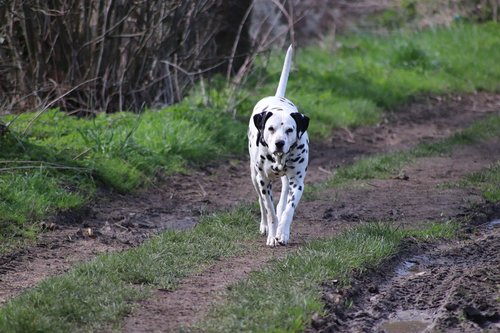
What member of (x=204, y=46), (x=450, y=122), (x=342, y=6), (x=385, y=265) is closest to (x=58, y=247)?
(x=385, y=265)

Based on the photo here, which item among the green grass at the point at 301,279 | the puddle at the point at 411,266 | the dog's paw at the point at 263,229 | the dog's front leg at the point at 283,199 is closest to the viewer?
the green grass at the point at 301,279

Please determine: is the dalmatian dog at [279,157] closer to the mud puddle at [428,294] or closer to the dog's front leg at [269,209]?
the dog's front leg at [269,209]

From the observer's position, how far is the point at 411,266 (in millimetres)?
7770

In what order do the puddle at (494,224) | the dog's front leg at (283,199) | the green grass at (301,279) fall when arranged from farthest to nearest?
1. the puddle at (494,224)
2. the dog's front leg at (283,199)
3. the green grass at (301,279)

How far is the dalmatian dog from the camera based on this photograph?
805cm

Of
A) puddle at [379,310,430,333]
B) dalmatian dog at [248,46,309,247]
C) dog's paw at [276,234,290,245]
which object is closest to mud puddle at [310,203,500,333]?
puddle at [379,310,430,333]

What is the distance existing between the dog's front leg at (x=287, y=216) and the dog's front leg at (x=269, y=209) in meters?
0.07

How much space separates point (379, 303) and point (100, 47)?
7093 mm

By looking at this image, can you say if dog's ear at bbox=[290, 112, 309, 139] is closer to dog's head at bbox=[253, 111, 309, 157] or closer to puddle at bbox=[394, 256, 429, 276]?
dog's head at bbox=[253, 111, 309, 157]

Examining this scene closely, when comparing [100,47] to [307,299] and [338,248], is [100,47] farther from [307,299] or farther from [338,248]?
[307,299]

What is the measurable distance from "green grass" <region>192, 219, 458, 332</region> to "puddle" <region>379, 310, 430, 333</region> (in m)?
0.50

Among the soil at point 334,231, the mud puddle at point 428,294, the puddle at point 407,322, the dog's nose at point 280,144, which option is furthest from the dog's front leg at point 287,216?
the puddle at point 407,322

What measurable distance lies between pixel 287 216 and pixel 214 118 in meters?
5.24

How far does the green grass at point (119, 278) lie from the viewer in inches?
233
